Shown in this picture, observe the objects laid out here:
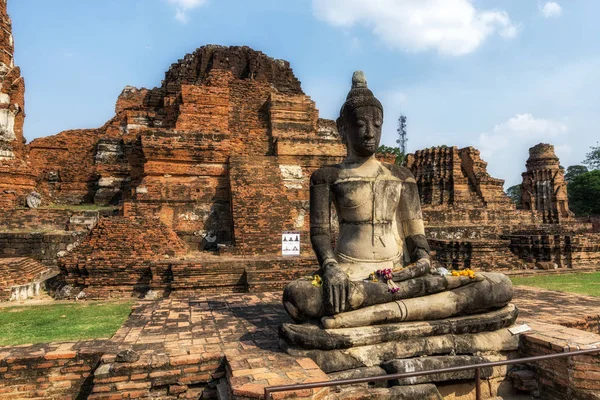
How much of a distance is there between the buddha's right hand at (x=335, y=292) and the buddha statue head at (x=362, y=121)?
152 centimetres

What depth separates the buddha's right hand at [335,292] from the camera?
3723mm

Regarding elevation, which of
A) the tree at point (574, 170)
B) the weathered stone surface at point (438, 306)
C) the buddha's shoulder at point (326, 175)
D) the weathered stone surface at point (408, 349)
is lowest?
the weathered stone surface at point (408, 349)

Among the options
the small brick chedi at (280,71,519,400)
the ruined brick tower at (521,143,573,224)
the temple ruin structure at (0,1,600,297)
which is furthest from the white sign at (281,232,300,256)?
the ruined brick tower at (521,143,573,224)

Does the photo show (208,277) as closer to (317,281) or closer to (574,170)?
(317,281)

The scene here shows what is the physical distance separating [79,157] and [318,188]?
16439mm

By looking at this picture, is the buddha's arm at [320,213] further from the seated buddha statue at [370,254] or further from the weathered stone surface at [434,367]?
the weathered stone surface at [434,367]

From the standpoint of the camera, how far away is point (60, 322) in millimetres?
5465

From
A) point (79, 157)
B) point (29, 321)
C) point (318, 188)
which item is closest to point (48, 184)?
point (79, 157)

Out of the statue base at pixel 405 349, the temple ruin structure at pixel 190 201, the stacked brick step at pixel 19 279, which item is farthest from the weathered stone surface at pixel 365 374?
the stacked brick step at pixel 19 279

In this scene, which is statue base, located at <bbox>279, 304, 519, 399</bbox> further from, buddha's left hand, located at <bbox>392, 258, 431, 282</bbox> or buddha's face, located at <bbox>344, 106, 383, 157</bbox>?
buddha's face, located at <bbox>344, 106, 383, 157</bbox>

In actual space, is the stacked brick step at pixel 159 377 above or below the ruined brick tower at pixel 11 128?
below

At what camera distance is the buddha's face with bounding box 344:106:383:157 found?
15.1 ft

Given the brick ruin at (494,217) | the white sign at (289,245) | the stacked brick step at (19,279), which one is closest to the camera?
the stacked brick step at (19,279)

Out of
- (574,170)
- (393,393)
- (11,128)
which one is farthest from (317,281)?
(574,170)
